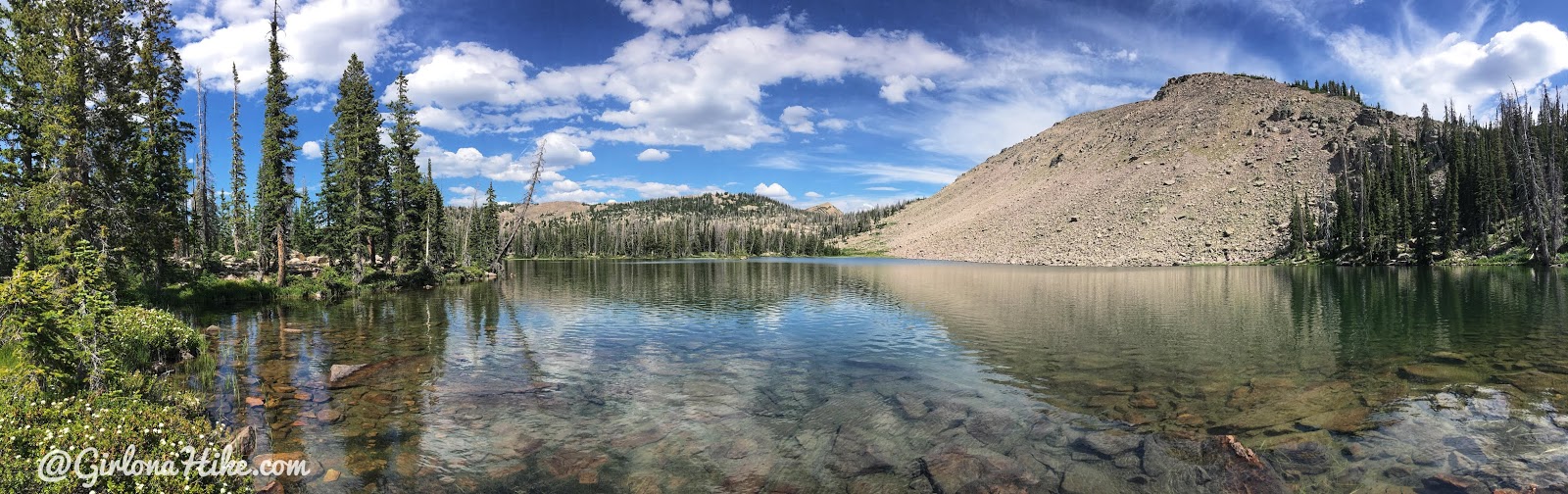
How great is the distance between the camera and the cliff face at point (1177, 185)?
348 ft

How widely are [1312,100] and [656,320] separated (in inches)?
6847

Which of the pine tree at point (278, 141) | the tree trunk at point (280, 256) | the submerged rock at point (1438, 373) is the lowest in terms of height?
the submerged rock at point (1438, 373)

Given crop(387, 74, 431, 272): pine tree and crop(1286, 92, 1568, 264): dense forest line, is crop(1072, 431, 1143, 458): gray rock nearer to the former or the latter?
crop(387, 74, 431, 272): pine tree

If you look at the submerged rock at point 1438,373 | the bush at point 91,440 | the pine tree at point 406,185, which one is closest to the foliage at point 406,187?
the pine tree at point 406,185

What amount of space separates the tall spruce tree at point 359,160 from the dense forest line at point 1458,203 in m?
112

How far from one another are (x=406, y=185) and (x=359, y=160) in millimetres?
6546

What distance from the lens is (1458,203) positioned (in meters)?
81.0

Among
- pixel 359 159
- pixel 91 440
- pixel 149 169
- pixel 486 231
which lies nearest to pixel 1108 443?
pixel 91 440

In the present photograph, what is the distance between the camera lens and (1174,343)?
22.9 metres

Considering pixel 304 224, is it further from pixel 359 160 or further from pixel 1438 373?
pixel 1438 373

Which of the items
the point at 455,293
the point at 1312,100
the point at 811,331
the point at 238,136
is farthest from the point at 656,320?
the point at 1312,100

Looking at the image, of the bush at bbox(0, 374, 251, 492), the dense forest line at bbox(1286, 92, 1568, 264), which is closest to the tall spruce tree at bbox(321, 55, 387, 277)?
the bush at bbox(0, 374, 251, 492)

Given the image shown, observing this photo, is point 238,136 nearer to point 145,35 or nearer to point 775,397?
point 145,35

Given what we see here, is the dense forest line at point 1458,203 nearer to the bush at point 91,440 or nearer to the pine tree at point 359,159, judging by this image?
the bush at point 91,440
